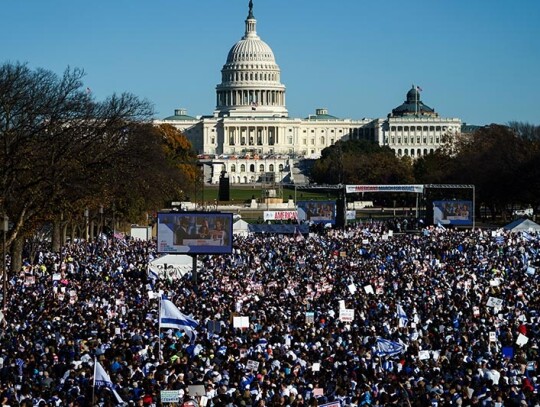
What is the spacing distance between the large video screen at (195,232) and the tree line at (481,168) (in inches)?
1782

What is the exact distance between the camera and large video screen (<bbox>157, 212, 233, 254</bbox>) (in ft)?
150

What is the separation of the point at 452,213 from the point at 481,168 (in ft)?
86.4

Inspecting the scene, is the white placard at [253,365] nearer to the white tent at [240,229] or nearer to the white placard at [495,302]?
the white placard at [495,302]

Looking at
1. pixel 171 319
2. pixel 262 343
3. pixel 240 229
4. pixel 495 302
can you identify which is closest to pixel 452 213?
pixel 240 229

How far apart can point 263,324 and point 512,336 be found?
17.7 ft

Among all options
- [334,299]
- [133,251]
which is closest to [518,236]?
[133,251]

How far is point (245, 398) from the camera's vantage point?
21578 mm

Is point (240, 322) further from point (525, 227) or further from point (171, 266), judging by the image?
point (525, 227)

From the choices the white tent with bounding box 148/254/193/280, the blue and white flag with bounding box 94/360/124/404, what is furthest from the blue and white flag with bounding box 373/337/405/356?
the white tent with bounding box 148/254/193/280

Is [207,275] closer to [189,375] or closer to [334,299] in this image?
[334,299]

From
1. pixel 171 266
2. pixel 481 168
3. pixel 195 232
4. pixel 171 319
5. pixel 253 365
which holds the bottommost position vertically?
pixel 253 365

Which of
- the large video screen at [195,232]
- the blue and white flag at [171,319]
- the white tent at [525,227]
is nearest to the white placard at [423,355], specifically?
the blue and white flag at [171,319]

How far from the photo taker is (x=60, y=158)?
51.2 m

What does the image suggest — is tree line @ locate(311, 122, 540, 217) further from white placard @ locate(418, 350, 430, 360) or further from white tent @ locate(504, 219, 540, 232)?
white placard @ locate(418, 350, 430, 360)
